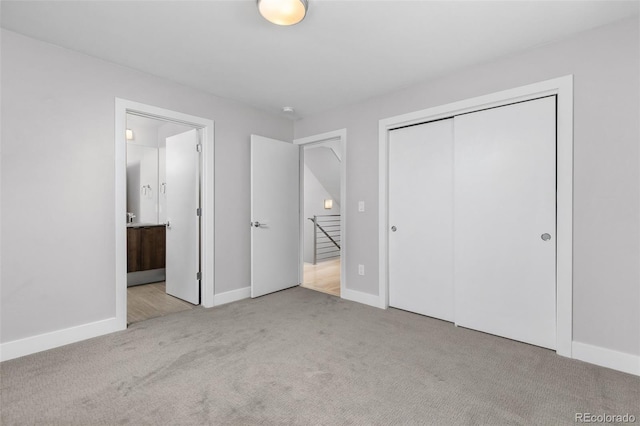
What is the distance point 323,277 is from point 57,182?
11.7 ft

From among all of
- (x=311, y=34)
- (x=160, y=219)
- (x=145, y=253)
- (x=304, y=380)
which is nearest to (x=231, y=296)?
(x=145, y=253)

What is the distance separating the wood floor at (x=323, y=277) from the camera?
4.27 metres

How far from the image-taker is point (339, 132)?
3818 mm

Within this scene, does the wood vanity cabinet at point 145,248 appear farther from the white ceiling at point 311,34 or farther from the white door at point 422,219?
the white door at point 422,219

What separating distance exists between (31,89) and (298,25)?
208cm

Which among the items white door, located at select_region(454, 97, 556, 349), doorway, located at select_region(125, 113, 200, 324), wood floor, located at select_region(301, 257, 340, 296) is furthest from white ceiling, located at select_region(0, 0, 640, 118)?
wood floor, located at select_region(301, 257, 340, 296)

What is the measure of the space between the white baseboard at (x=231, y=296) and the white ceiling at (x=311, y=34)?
234 cm

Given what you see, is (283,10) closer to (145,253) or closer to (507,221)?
(507,221)

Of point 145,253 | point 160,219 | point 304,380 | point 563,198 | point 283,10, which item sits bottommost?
point 304,380

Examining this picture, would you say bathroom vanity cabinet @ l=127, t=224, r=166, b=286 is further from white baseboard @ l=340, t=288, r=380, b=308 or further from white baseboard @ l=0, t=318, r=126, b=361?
white baseboard @ l=340, t=288, r=380, b=308

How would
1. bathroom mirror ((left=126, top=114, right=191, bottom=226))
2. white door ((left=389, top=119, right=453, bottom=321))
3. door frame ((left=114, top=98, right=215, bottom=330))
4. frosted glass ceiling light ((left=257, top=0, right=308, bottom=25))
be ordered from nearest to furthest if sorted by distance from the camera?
1. frosted glass ceiling light ((left=257, top=0, right=308, bottom=25))
2. door frame ((left=114, top=98, right=215, bottom=330))
3. white door ((left=389, top=119, right=453, bottom=321))
4. bathroom mirror ((left=126, top=114, right=191, bottom=226))

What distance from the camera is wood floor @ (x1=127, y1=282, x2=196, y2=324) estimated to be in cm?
323

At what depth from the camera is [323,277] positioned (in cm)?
497

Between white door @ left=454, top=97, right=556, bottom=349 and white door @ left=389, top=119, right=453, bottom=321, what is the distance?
138 mm
